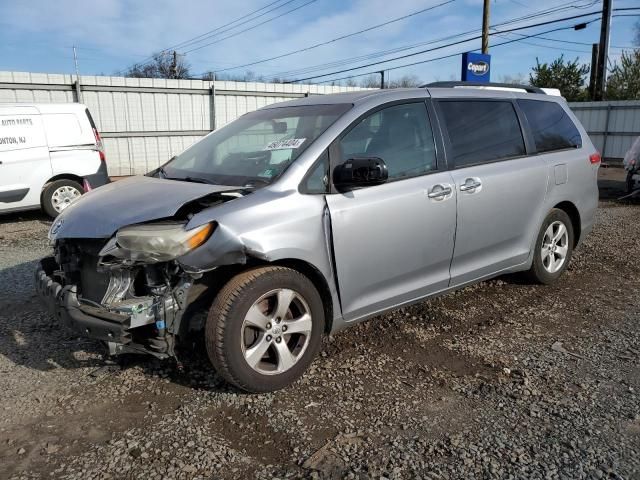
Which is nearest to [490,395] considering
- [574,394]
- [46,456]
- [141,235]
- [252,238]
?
[574,394]

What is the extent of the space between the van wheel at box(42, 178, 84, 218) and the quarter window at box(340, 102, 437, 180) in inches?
263

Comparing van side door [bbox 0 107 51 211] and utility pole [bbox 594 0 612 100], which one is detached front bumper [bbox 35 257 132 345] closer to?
van side door [bbox 0 107 51 211]

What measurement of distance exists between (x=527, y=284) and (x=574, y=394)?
6.94 ft

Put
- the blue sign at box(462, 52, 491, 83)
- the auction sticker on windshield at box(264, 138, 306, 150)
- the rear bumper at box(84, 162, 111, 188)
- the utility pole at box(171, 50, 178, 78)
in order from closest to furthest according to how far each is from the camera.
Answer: the auction sticker on windshield at box(264, 138, 306, 150) < the rear bumper at box(84, 162, 111, 188) < the blue sign at box(462, 52, 491, 83) < the utility pole at box(171, 50, 178, 78)

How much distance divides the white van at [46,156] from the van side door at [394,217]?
5992 millimetres

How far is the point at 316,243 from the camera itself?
10.5ft

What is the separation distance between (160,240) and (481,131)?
2.74 meters

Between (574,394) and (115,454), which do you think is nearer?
(115,454)

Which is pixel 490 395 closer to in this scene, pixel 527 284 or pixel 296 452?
pixel 296 452

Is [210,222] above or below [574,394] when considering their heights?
above

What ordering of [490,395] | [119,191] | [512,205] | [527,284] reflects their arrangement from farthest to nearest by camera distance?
[527,284] < [512,205] < [119,191] < [490,395]

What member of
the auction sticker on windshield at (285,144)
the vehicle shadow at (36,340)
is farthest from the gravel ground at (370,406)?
the auction sticker on windshield at (285,144)

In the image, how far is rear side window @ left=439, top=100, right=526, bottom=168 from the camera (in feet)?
13.2

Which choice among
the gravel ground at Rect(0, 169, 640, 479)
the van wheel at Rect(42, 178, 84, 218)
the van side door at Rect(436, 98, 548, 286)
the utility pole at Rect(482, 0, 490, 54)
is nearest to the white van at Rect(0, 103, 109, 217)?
the van wheel at Rect(42, 178, 84, 218)
